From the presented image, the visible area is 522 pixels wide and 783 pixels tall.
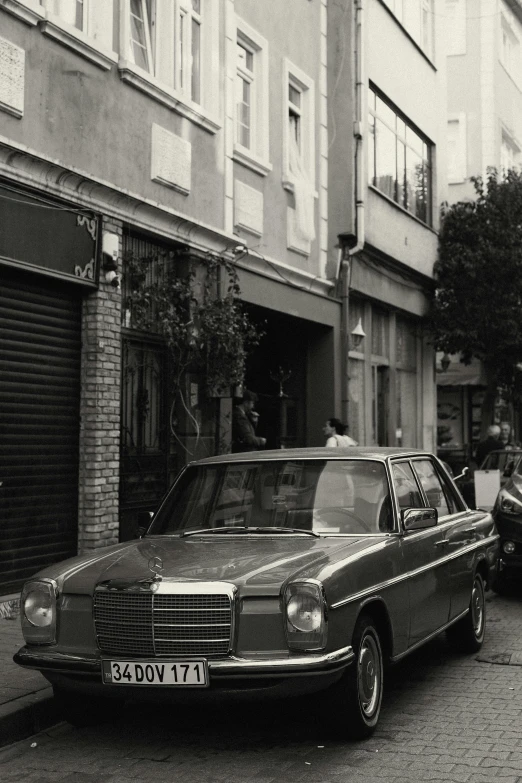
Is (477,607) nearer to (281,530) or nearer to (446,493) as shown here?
(446,493)

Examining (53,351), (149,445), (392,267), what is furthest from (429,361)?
(53,351)

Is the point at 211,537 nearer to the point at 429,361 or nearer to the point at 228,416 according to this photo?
the point at 228,416

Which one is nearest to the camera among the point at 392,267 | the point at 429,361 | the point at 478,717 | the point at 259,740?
the point at 259,740

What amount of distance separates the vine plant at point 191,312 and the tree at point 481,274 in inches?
379

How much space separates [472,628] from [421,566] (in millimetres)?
1433

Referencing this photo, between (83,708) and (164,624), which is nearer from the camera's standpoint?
(164,624)

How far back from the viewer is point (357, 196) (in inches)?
666

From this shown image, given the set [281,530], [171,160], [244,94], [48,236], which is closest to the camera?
[281,530]

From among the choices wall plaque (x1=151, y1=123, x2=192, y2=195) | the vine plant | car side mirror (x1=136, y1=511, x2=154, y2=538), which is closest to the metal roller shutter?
the vine plant

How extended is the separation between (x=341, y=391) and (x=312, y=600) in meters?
12.3

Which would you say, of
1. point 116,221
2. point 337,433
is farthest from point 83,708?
point 337,433

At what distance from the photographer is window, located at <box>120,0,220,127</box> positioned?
11.3 meters

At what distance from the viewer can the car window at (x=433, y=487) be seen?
23.7ft

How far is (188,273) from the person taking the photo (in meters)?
12.4
